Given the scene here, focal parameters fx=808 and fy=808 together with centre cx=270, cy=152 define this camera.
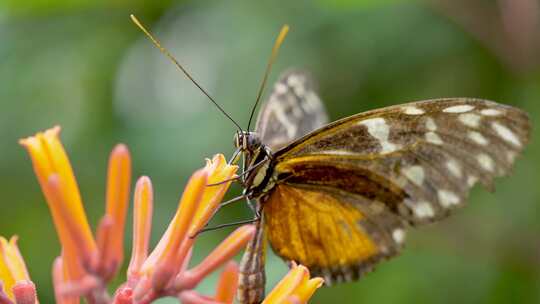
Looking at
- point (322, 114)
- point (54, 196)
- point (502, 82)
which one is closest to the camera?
point (54, 196)

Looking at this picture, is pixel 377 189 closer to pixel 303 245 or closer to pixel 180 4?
pixel 303 245

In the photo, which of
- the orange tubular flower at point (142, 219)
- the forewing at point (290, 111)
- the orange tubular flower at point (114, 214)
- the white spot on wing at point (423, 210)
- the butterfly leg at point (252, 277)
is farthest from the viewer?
the forewing at point (290, 111)

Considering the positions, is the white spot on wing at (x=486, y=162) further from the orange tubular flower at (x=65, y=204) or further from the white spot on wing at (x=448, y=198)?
the orange tubular flower at (x=65, y=204)

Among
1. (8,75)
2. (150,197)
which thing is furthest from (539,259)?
(8,75)

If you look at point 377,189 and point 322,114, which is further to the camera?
point 322,114

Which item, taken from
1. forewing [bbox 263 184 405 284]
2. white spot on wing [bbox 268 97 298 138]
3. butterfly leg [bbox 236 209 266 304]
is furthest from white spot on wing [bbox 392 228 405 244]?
white spot on wing [bbox 268 97 298 138]

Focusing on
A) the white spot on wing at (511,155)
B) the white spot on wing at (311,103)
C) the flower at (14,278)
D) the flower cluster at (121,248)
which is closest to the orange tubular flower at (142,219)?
the flower cluster at (121,248)

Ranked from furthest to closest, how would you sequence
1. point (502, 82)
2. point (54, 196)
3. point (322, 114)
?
point (502, 82), point (322, 114), point (54, 196)

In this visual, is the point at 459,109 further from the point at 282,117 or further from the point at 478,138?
the point at 282,117
